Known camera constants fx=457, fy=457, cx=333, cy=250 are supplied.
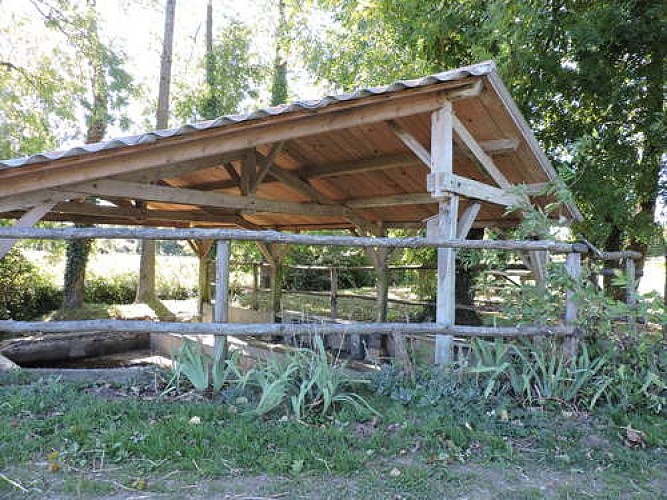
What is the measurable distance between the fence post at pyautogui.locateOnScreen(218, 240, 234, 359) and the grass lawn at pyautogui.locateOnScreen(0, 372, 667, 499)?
1.34ft

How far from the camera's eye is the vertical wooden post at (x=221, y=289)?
3.30m

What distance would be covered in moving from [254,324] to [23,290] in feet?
35.5

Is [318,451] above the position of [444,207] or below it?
below

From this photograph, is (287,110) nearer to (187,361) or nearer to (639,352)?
(187,361)

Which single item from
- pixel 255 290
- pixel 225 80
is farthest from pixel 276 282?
pixel 225 80

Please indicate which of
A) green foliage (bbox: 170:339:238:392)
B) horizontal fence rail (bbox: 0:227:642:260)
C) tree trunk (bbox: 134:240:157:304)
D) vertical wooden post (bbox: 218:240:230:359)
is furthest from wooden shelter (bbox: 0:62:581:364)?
tree trunk (bbox: 134:240:157:304)

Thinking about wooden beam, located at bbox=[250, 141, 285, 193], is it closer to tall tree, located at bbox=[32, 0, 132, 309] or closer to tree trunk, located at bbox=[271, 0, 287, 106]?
tall tree, located at bbox=[32, 0, 132, 309]

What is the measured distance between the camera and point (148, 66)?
1470cm

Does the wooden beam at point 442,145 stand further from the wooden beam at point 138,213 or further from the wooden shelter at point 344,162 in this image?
the wooden beam at point 138,213

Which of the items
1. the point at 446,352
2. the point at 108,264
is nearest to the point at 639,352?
the point at 446,352

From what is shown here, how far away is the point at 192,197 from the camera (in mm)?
5410

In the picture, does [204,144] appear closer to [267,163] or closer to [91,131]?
[267,163]

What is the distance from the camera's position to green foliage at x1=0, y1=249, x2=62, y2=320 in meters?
10.9

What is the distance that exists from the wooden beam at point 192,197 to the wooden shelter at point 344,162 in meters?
0.01
